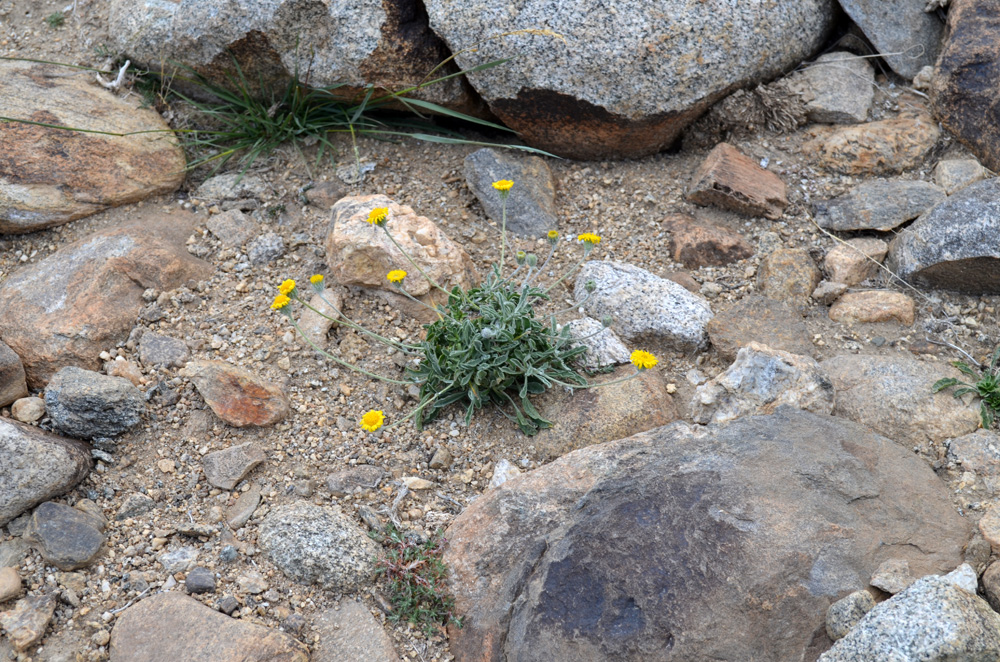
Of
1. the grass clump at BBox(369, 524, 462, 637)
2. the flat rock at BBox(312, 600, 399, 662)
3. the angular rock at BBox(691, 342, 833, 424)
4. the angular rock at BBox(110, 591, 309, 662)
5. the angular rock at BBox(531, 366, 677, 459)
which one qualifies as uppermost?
the angular rock at BBox(691, 342, 833, 424)

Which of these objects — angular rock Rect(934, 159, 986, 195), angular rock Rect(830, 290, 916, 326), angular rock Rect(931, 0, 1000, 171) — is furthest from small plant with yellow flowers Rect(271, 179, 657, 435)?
angular rock Rect(931, 0, 1000, 171)

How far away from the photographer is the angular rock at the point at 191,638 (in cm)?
238

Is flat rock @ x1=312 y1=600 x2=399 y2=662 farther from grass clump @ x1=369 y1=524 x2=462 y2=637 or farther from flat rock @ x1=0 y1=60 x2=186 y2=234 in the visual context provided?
flat rock @ x1=0 y1=60 x2=186 y2=234

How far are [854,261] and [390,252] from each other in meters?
2.08

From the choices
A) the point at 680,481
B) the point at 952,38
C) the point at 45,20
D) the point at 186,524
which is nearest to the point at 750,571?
the point at 680,481

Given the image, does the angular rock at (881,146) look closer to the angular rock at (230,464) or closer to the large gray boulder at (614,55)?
the large gray boulder at (614,55)

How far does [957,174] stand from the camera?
378 centimetres

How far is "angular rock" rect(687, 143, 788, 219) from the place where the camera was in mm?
3861

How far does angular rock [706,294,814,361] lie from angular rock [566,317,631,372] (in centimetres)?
41

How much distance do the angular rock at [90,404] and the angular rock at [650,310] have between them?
1.90m

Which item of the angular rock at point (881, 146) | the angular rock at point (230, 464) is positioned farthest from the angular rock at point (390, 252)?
the angular rock at point (881, 146)

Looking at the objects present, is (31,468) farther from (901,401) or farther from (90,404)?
(901,401)

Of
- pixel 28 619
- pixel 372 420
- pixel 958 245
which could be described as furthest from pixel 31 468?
pixel 958 245

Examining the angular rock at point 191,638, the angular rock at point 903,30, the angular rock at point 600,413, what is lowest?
the angular rock at point 191,638
